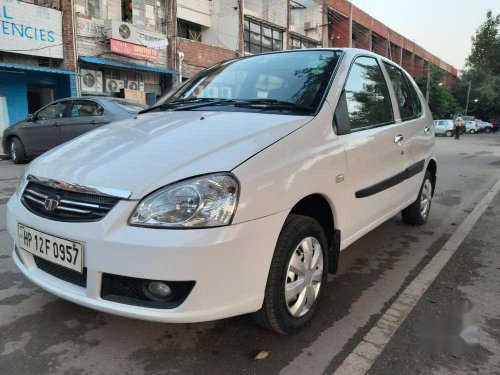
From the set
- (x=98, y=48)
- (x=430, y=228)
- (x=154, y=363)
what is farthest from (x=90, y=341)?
(x=98, y=48)

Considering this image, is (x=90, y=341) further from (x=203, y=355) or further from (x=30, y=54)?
(x=30, y=54)

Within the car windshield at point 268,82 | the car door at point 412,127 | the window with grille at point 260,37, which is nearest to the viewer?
the car windshield at point 268,82

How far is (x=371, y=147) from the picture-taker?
3.38 m

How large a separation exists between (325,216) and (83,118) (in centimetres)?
766

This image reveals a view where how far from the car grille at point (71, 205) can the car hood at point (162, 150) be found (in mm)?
69

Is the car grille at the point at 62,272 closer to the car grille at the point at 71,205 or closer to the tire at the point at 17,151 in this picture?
the car grille at the point at 71,205

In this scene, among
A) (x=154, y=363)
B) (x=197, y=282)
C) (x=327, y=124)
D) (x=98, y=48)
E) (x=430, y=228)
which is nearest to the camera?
(x=197, y=282)

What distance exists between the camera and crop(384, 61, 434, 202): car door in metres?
4.21

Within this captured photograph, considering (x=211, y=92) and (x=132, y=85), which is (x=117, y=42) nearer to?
(x=132, y=85)

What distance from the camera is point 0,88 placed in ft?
55.2

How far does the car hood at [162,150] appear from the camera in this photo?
2.28m

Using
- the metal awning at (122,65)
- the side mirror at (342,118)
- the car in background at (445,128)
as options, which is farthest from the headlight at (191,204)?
the car in background at (445,128)

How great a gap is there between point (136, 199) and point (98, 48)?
18581 millimetres

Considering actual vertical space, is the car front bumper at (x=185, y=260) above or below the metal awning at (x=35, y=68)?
below
